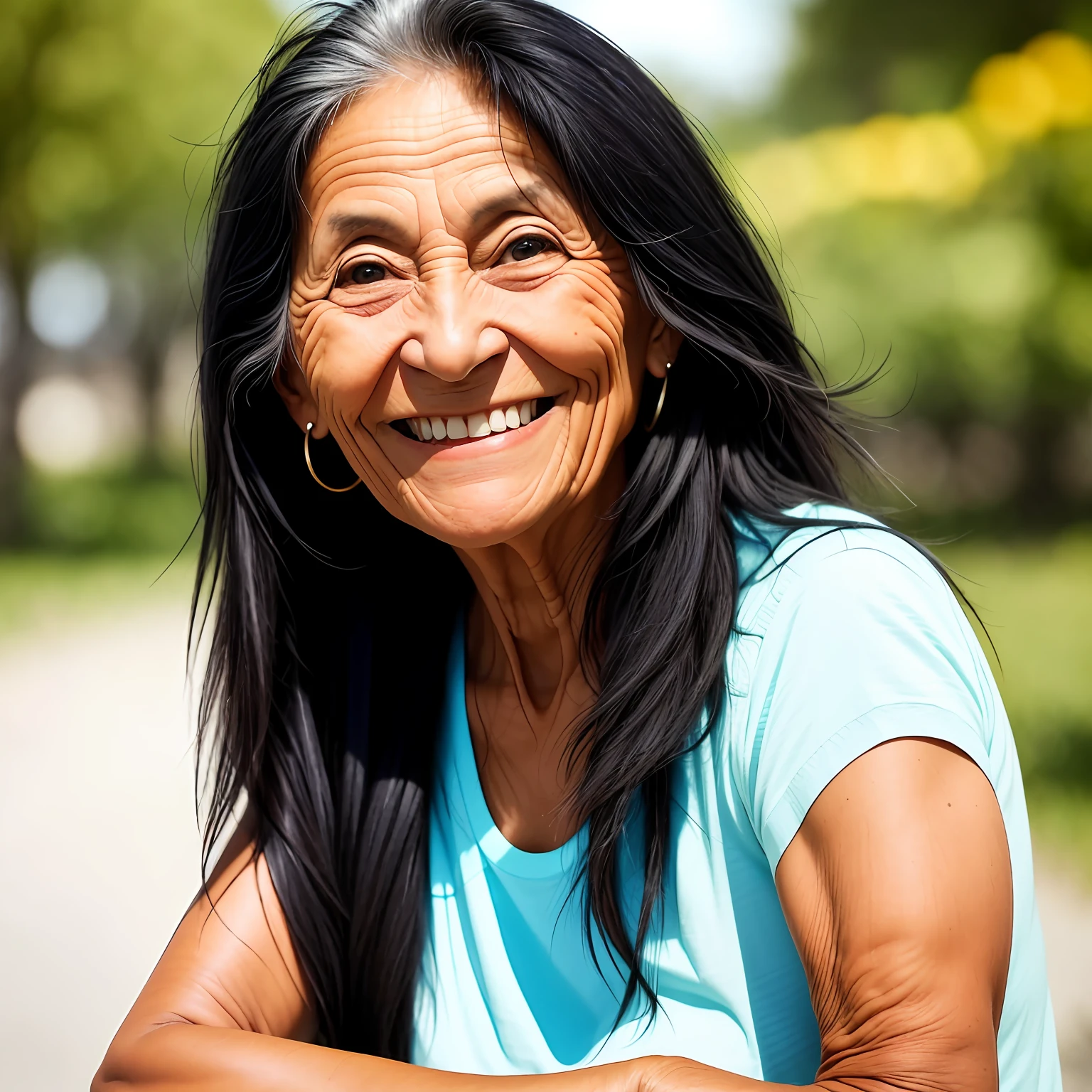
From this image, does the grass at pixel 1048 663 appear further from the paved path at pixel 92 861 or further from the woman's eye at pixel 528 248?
Result: the woman's eye at pixel 528 248

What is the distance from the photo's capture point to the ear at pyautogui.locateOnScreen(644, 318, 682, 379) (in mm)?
2025

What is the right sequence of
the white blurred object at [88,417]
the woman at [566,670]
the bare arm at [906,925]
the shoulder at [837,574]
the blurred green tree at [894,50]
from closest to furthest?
the bare arm at [906,925] < the woman at [566,670] < the shoulder at [837,574] < the blurred green tree at [894,50] < the white blurred object at [88,417]

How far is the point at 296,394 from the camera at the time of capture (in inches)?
85.9

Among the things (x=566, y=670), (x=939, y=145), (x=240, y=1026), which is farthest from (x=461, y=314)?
(x=939, y=145)

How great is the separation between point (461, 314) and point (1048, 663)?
5.79 meters

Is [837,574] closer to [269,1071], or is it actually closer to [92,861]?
[269,1071]

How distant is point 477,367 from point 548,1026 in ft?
3.54

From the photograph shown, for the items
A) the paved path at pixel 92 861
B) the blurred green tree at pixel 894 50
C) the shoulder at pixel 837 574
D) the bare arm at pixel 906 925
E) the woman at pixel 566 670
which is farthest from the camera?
the blurred green tree at pixel 894 50

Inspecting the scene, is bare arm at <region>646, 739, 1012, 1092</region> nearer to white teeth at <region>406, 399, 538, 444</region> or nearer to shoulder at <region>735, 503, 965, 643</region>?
shoulder at <region>735, 503, 965, 643</region>

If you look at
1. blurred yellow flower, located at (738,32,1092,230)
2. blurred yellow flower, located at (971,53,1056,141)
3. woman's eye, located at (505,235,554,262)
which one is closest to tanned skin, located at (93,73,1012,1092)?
woman's eye, located at (505,235,554,262)

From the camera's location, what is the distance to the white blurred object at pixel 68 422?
22.9 m

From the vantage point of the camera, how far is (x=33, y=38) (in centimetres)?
1244

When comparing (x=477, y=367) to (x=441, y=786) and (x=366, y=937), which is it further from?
(x=366, y=937)

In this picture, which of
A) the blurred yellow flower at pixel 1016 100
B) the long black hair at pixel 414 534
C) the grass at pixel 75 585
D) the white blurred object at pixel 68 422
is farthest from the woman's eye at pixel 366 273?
the white blurred object at pixel 68 422
